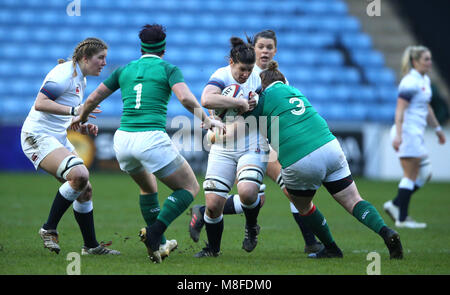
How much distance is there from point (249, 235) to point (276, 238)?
4.31ft

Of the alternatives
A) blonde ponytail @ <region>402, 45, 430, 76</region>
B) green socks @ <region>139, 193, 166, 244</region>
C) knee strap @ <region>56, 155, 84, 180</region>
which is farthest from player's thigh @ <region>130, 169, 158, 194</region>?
blonde ponytail @ <region>402, 45, 430, 76</region>

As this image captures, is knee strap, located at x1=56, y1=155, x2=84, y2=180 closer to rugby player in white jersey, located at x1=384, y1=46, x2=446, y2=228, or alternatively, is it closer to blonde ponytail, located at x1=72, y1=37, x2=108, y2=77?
blonde ponytail, located at x1=72, y1=37, x2=108, y2=77

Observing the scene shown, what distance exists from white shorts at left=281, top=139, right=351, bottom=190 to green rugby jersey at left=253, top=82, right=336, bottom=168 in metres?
0.05

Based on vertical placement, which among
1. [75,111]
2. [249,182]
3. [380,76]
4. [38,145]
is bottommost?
[249,182]

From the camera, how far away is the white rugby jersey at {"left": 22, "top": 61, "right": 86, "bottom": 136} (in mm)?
6328

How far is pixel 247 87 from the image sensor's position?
629 centimetres

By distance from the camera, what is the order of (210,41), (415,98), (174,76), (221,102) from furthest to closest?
(210,41) → (415,98) → (221,102) → (174,76)

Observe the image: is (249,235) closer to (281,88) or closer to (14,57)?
(281,88)

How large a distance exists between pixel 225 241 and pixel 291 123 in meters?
2.11

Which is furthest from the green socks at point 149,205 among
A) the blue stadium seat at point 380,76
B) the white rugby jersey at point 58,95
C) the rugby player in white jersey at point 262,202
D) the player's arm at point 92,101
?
the blue stadium seat at point 380,76

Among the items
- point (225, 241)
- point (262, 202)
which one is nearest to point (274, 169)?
point (262, 202)

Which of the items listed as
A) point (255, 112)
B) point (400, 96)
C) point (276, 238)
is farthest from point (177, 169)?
point (400, 96)

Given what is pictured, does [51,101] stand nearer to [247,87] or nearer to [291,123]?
[247,87]
